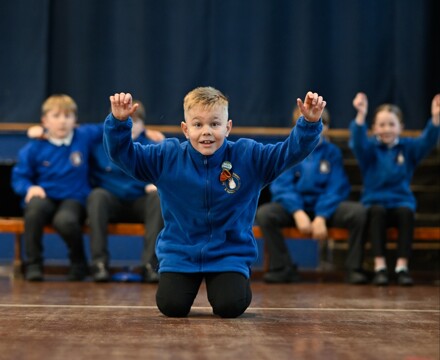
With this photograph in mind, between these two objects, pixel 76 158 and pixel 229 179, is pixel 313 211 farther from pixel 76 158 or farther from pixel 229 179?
pixel 229 179

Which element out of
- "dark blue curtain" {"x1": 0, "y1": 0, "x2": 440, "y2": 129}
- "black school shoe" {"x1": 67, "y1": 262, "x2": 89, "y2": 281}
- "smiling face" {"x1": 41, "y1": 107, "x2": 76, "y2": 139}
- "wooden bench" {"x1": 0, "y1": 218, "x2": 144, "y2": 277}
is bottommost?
"black school shoe" {"x1": 67, "y1": 262, "x2": 89, "y2": 281}

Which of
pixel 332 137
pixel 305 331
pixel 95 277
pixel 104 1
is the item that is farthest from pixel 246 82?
pixel 305 331

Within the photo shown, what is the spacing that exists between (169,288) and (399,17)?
337cm

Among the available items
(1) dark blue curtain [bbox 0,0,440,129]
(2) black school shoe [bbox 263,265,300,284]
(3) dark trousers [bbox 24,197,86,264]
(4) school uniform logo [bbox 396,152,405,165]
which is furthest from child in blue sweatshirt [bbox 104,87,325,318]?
(1) dark blue curtain [bbox 0,0,440,129]

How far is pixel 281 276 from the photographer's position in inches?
175

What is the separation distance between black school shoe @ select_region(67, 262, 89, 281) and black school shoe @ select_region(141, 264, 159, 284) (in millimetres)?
342

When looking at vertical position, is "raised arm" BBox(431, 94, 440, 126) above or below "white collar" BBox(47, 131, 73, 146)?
above

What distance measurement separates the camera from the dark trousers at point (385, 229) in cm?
451

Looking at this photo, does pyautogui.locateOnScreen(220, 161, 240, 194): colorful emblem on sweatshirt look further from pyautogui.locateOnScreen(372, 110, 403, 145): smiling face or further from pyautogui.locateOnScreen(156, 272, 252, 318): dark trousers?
pyautogui.locateOnScreen(372, 110, 403, 145): smiling face

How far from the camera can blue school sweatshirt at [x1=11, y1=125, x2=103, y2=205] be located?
4.68 meters

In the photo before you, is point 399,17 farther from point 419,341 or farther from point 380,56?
point 419,341

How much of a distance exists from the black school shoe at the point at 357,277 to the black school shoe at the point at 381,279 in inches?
2.4

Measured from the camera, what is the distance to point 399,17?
5.59m

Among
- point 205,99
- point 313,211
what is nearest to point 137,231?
point 313,211
